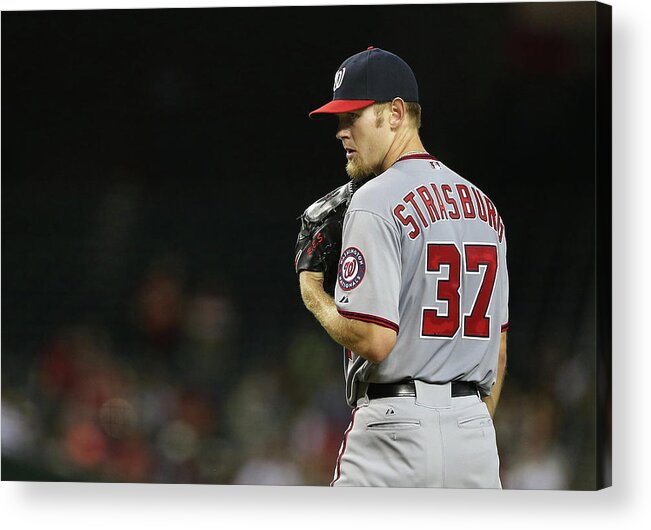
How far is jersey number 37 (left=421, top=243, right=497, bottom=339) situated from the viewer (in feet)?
13.1

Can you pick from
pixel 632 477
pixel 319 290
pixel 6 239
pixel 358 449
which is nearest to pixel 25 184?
pixel 6 239

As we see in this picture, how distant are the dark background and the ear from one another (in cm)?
19

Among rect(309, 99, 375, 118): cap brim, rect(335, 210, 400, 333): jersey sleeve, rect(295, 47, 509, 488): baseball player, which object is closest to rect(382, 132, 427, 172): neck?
rect(295, 47, 509, 488): baseball player

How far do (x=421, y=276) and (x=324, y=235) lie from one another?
0.49m

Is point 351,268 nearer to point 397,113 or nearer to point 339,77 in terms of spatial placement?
point 397,113

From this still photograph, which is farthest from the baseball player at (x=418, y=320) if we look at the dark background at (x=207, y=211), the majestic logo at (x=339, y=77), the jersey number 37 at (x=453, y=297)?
the dark background at (x=207, y=211)

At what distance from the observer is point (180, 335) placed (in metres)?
4.56

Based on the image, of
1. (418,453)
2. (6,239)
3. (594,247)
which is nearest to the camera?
(418,453)

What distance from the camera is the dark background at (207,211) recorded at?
439 centimetres

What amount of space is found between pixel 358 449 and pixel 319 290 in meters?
0.62

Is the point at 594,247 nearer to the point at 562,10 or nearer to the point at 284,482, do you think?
the point at 562,10

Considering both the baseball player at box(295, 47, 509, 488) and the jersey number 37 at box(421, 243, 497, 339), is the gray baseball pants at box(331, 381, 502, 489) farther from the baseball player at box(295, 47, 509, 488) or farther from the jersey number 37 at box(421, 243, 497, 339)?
the jersey number 37 at box(421, 243, 497, 339)

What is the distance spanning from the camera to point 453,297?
4.00 meters

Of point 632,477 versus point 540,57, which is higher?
point 540,57
